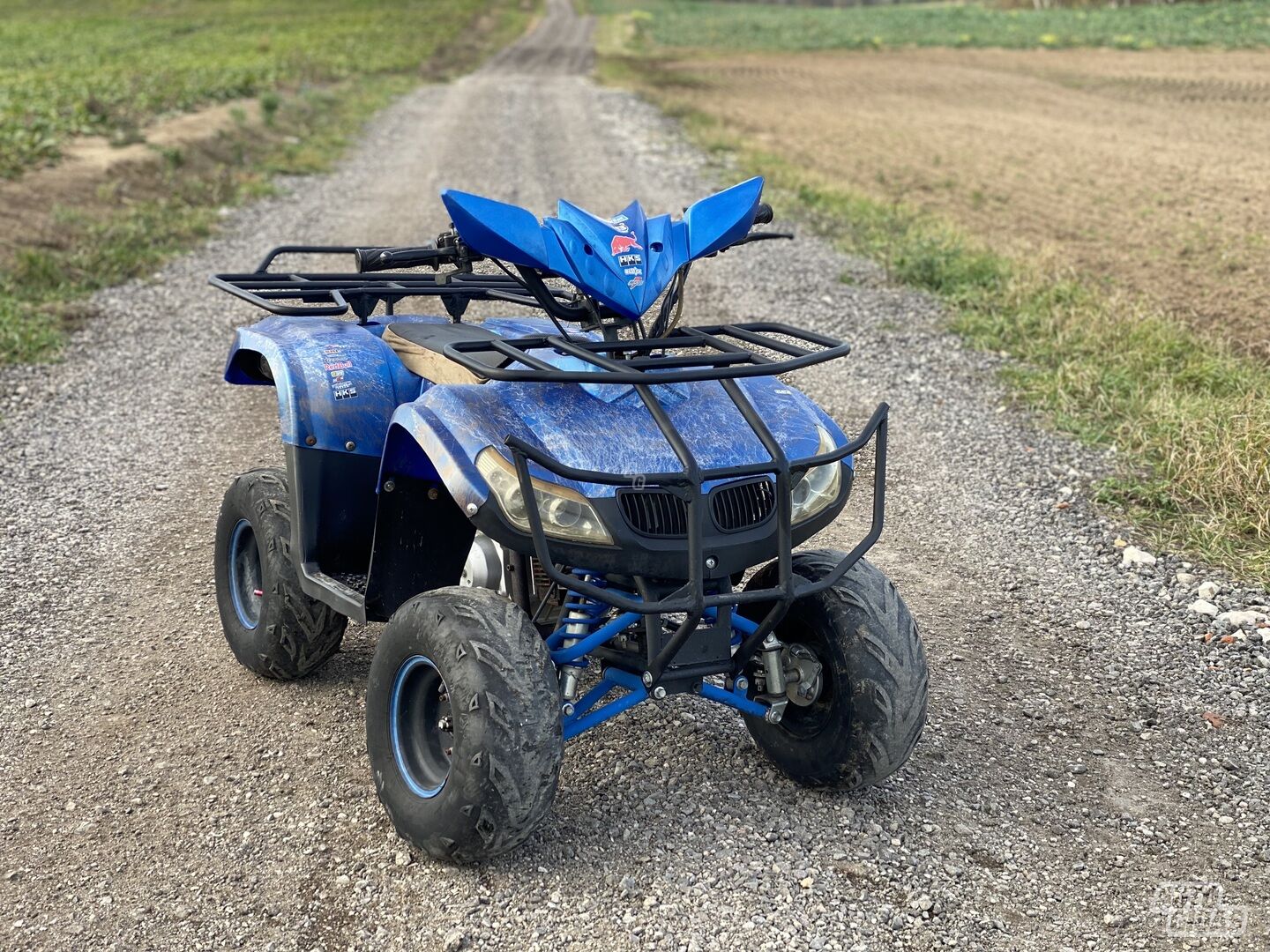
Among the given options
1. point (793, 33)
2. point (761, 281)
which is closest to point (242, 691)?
point (761, 281)

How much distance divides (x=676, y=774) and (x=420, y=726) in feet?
2.74

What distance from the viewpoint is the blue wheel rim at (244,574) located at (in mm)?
4660

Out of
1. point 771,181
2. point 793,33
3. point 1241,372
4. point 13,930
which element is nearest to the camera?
point 13,930

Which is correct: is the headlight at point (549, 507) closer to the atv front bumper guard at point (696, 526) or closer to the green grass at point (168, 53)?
the atv front bumper guard at point (696, 526)

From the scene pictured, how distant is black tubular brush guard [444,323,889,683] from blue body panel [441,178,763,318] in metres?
0.16

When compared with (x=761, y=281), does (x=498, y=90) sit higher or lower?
lower

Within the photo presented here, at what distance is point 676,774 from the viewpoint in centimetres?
396

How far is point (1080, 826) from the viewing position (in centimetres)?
374

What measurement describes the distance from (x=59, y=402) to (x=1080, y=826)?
640cm

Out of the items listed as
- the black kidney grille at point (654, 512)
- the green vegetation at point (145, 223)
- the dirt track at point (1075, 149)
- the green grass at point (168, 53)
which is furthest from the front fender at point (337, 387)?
the green grass at point (168, 53)

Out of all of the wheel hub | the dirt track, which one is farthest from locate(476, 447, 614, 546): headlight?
the dirt track

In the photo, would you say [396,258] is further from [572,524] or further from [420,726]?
[420,726]

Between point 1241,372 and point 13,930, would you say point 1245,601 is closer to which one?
point 1241,372

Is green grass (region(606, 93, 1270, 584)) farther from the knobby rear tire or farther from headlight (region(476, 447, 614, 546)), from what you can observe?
the knobby rear tire
